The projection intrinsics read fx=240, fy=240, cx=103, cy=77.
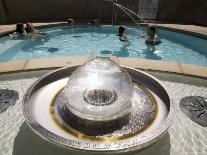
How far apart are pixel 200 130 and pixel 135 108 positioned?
4.82 feet

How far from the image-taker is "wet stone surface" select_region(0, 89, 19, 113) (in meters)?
5.62

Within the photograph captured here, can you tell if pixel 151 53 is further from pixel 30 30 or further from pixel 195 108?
pixel 195 108

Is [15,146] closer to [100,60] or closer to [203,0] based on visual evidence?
[100,60]

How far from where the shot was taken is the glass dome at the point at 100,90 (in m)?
4.78

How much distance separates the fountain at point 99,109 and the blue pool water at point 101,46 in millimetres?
7632

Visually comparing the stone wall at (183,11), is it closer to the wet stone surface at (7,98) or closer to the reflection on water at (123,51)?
the reflection on water at (123,51)

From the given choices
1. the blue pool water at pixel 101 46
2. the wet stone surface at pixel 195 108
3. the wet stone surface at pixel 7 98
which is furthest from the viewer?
the blue pool water at pixel 101 46

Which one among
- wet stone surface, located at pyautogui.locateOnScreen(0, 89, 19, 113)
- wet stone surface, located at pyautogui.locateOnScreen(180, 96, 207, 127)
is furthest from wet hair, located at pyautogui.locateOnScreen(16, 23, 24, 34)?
wet stone surface, located at pyautogui.locateOnScreen(180, 96, 207, 127)

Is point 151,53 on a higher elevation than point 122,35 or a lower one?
lower

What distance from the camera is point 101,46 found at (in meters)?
14.6

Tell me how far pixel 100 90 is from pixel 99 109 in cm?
65

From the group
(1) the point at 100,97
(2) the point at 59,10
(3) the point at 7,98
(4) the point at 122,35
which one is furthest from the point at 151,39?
(3) the point at 7,98

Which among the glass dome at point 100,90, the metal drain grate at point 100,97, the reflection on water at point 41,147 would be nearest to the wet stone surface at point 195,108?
the reflection on water at point 41,147

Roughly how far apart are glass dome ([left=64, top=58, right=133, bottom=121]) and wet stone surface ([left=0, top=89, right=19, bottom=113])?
1.58m
